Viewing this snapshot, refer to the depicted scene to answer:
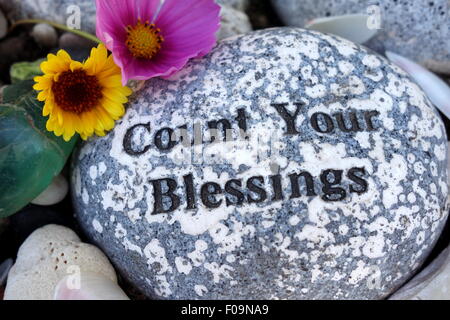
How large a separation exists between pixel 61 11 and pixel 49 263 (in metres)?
0.91

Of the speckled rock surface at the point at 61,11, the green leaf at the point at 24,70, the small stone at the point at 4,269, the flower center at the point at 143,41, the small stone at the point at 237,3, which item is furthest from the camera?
the small stone at the point at 237,3

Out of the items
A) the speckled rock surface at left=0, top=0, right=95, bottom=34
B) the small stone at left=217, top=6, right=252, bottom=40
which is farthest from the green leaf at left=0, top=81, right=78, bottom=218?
the small stone at left=217, top=6, right=252, bottom=40

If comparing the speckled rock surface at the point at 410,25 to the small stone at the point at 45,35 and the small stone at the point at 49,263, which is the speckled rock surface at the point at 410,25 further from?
the small stone at the point at 49,263

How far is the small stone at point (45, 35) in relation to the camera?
6.20 ft

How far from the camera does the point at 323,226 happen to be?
1282mm

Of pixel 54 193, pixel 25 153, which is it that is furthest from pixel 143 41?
pixel 54 193

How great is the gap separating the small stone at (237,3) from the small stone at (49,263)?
102cm

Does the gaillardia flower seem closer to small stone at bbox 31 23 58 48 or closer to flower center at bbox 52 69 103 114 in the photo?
flower center at bbox 52 69 103 114

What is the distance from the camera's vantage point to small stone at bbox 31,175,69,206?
1.58 m

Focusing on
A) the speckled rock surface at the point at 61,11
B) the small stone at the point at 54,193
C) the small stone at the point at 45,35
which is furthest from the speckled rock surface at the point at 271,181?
the small stone at the point at 45,35

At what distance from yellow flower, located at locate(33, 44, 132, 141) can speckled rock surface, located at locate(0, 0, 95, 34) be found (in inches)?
19.0
